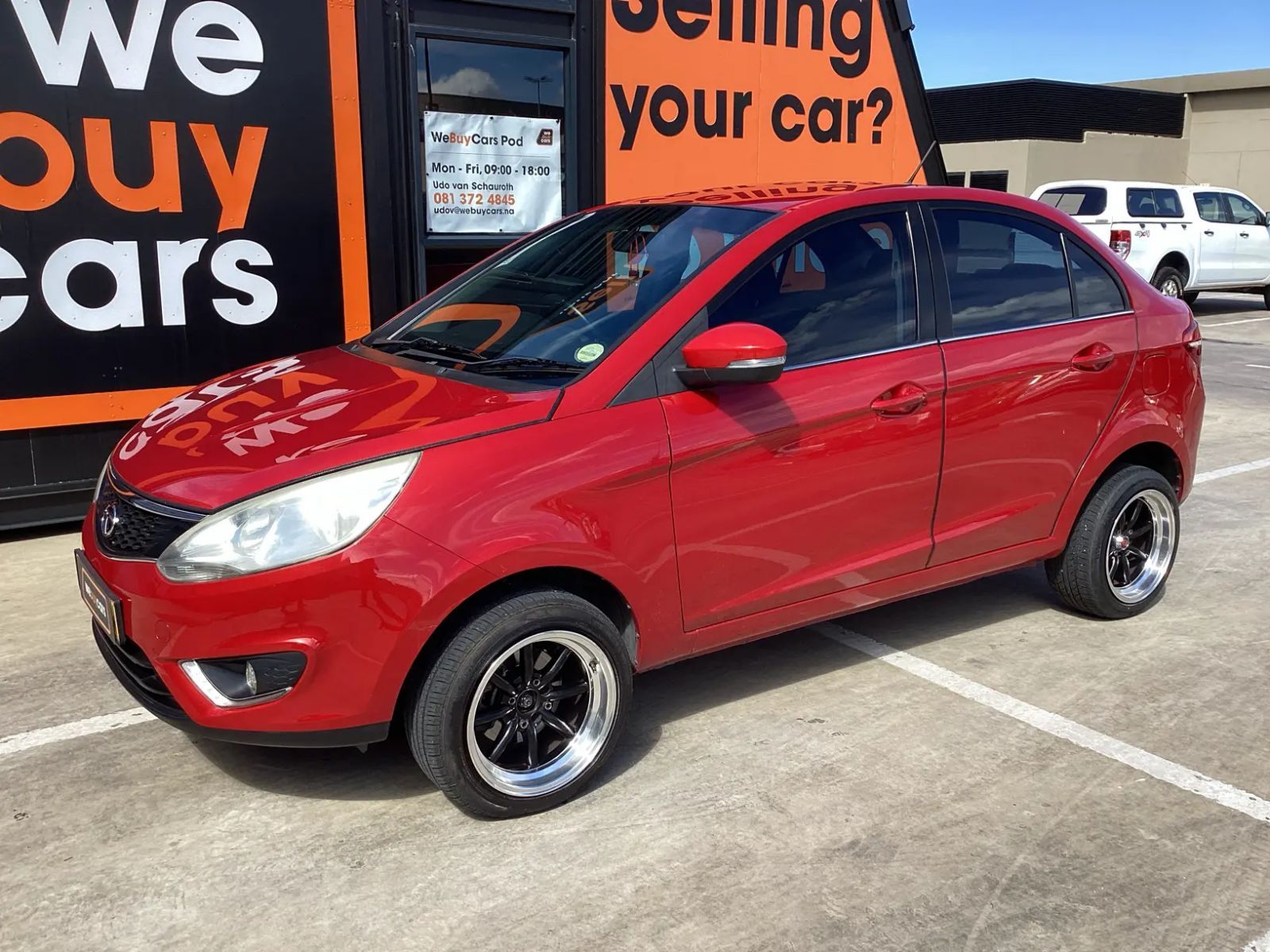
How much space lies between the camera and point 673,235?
388 cm

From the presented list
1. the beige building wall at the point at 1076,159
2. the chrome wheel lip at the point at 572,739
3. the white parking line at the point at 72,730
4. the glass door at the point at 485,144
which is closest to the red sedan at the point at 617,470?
the chrome wheel lip at the point at 572,739

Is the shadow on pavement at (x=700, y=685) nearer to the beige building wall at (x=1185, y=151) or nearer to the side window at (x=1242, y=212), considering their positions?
the side window at (x=1242, y=212)

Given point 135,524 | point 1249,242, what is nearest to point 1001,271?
point 135,524

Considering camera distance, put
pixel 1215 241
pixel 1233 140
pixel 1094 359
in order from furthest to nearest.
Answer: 1. pixel 1233 140
2. pixel 1215 241
3. pixel 1094 359

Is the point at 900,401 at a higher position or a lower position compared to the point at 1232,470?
higher

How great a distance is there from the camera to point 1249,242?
17.5 m

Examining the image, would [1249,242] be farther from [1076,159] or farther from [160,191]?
[160,191]

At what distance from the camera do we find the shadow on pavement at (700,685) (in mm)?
3449

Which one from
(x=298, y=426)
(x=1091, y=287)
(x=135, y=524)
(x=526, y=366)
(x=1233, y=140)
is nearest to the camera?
(x=135, y=524)

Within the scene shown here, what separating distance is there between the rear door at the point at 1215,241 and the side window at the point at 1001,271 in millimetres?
14335

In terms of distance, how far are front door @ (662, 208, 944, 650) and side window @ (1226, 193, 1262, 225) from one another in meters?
16.0

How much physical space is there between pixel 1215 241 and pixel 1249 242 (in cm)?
94

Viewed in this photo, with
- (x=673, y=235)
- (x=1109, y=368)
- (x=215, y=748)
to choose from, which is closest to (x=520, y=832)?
(x=215, y=748)

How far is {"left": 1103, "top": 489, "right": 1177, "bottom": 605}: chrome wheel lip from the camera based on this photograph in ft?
15.5
